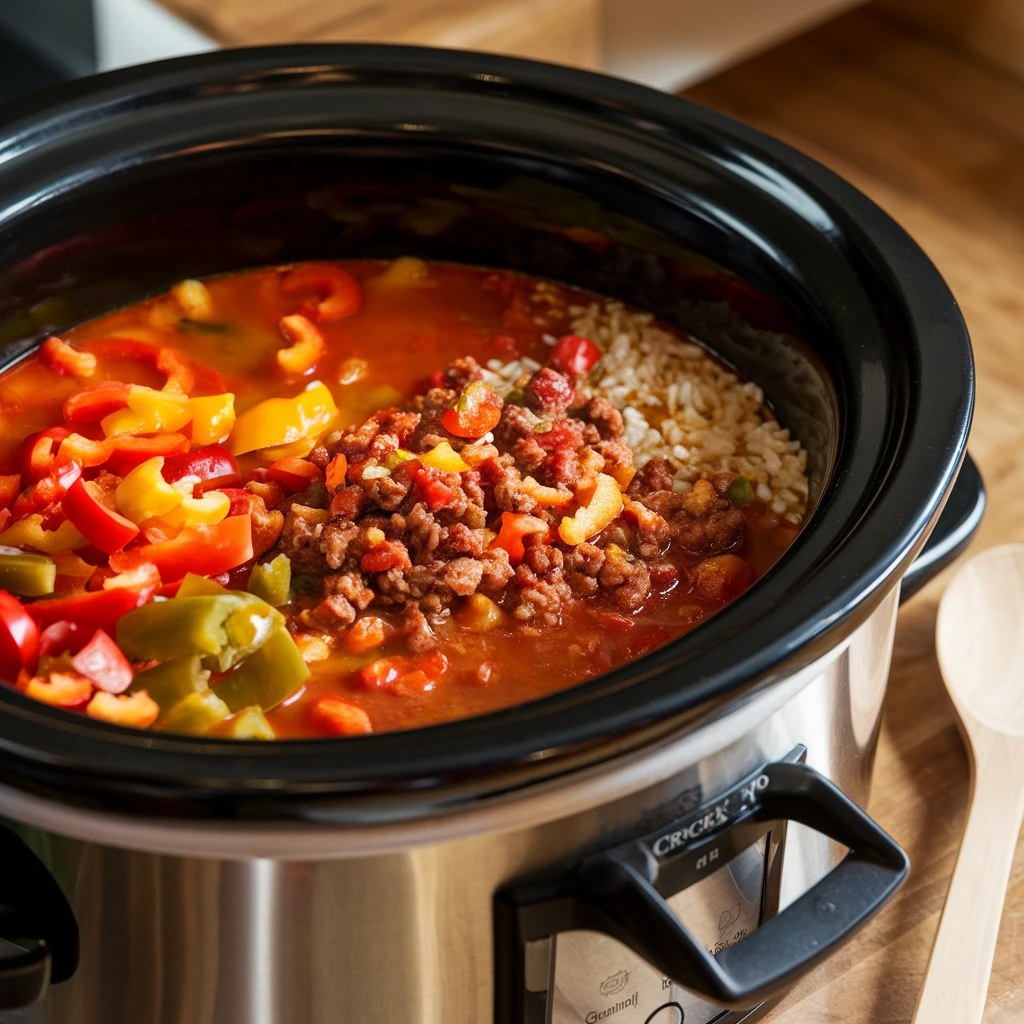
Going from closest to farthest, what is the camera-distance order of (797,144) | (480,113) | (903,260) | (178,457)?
1. (903,260)
2. (178,457)
3. (480,113)
4. (797,144)

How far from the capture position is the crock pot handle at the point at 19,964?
46.6 inches

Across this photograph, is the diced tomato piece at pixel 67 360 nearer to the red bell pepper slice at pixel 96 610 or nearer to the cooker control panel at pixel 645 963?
the red bell pepper slice at pixel 96 610

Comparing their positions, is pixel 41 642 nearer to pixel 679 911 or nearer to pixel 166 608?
pixel 166 608

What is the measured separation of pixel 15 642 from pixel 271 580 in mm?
292

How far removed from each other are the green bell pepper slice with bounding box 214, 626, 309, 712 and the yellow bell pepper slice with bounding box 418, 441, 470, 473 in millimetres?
344

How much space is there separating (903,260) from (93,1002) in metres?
1.11

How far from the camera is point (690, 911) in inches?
51.4

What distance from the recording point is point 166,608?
135 centimetres

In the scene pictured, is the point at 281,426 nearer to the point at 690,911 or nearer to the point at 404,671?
the point at 404,671

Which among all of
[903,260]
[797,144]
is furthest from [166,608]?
[797,144]

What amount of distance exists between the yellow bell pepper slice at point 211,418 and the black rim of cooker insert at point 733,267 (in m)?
0.30

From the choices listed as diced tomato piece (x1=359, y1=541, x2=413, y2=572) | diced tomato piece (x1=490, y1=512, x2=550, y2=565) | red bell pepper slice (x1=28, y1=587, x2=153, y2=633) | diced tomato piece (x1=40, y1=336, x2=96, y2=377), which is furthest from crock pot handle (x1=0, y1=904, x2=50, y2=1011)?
diced tomato piece (x1=40, y1=336, x2=96, y2=377)

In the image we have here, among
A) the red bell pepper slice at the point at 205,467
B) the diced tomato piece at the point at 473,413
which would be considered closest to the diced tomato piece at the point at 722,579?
the diced tomato piece at the point at 473,413

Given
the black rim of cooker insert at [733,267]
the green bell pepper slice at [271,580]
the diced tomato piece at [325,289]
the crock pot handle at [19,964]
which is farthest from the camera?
the diced tomato piece at [325,289]
